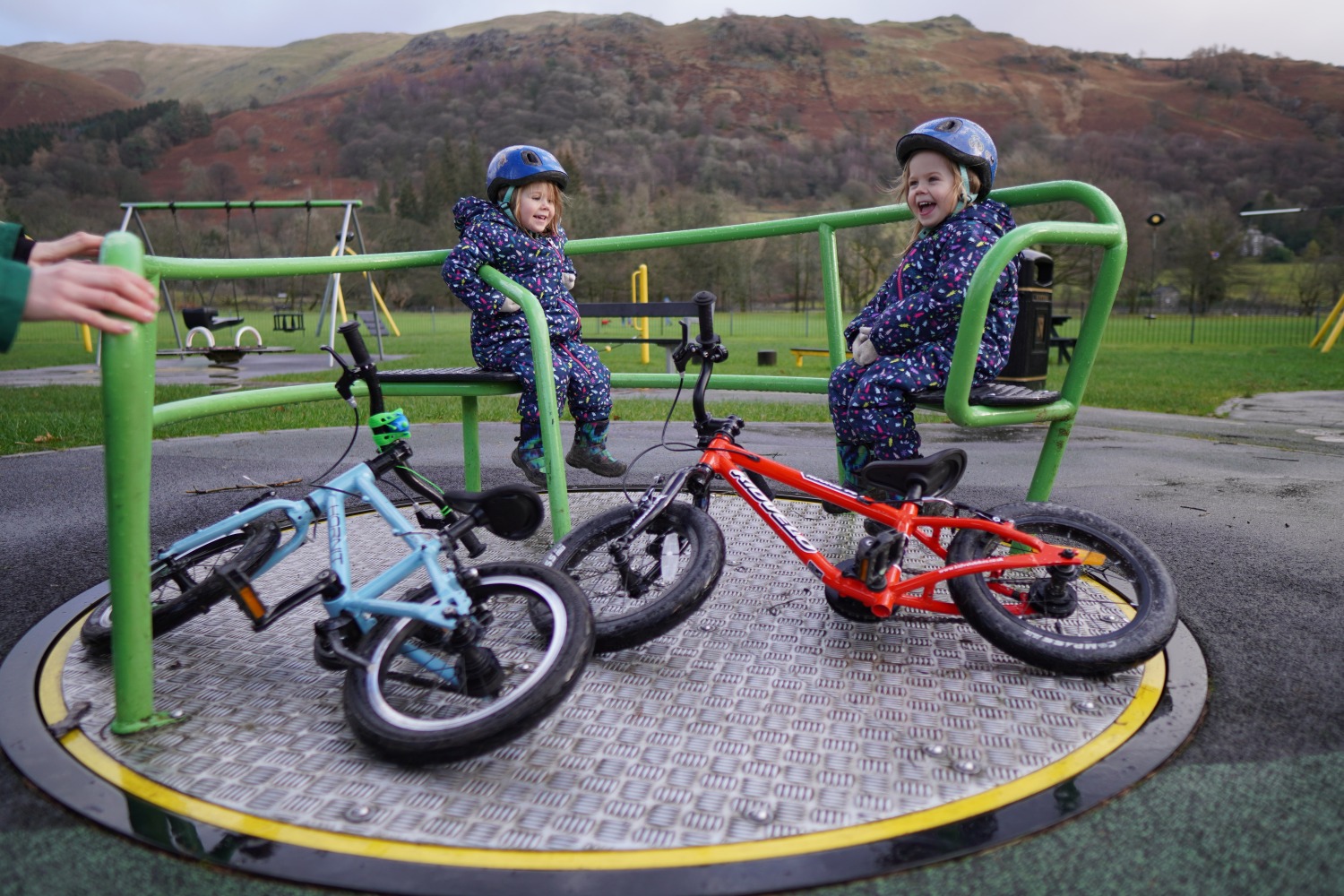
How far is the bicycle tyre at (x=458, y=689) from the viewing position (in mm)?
1665

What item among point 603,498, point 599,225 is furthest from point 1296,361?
point 599,225

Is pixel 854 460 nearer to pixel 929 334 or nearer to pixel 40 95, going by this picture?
pixel 929 334

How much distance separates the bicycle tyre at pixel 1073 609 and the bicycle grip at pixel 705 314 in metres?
0.86

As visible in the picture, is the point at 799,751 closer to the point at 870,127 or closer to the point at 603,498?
the point at 603,498

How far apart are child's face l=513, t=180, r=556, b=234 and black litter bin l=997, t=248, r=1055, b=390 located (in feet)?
→ 27.0

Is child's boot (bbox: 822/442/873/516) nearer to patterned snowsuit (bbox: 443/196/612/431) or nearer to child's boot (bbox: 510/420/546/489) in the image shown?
patterned snowsuit (bbox: 443/196/612/431)

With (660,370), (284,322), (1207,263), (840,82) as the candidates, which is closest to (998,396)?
(660,370)

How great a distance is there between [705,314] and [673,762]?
1246 millimetres

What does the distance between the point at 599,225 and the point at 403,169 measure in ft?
221

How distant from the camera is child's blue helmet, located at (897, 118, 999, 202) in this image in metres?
2.60

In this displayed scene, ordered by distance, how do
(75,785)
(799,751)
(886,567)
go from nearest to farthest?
1. (75,785)
2. (799,751)
3. (886,567)

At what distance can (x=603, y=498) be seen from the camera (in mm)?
3803

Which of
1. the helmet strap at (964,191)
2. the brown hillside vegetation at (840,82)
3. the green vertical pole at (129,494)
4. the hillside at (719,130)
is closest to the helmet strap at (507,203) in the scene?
the helmet strap at (964,191)

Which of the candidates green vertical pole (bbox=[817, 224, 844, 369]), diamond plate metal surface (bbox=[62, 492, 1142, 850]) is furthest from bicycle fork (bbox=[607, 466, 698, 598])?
green vertical pole (bbox=[817, 224, 844, 369])
